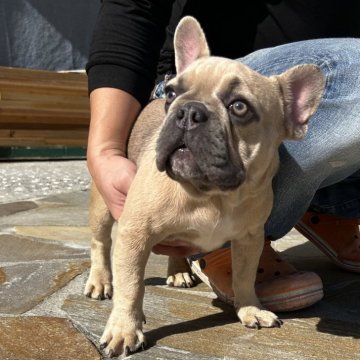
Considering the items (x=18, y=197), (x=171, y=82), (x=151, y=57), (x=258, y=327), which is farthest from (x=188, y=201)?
(x=18, y=197)

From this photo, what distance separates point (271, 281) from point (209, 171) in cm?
78

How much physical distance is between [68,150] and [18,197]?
2.66m

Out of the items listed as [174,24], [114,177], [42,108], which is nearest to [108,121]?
[114,177]

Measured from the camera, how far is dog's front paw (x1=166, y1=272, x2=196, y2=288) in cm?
255

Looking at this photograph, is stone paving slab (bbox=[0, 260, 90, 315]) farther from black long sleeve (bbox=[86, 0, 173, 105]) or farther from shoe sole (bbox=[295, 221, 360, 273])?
shoe sole (bbox=[295, 221, 360, 273])

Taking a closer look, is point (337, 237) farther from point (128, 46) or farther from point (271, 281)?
point (128, 46)

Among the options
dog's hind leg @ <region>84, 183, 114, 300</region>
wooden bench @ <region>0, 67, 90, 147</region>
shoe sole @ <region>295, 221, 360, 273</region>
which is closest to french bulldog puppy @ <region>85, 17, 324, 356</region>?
dog's hind leg @ <region>84, 183, 114, 300</region>

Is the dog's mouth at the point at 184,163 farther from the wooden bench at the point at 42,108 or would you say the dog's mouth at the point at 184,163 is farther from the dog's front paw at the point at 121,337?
the wooden bench at the point at 42,108

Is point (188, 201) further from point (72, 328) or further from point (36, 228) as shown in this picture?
A: point (36, 228)

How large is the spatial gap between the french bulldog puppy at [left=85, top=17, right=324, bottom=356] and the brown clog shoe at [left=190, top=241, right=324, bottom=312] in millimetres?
109

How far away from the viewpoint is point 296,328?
2.07 metres

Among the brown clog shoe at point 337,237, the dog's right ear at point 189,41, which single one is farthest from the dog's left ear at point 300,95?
the brown clog shoe at point 337,237

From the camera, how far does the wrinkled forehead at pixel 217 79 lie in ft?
5.98

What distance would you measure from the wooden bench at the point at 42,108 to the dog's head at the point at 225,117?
15.9 feet
